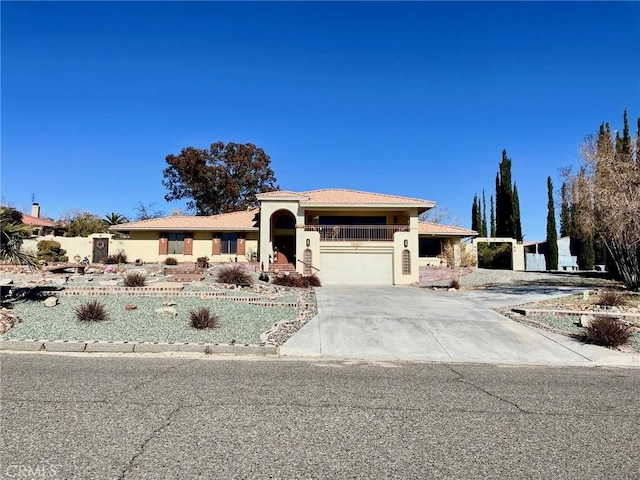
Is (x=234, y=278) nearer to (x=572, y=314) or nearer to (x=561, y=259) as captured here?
(x=572, y=314)

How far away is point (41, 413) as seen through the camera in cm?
479

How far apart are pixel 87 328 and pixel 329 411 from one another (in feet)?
24.7

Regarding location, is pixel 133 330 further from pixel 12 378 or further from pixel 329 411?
pixel 329 411

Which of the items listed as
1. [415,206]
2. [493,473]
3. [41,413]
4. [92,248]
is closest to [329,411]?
[493,473]

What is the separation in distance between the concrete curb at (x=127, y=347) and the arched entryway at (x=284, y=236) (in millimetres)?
20688

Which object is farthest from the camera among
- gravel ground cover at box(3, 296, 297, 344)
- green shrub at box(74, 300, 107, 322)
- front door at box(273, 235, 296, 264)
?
front door at box(273, 235, 296, 264)

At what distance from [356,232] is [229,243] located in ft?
32.4

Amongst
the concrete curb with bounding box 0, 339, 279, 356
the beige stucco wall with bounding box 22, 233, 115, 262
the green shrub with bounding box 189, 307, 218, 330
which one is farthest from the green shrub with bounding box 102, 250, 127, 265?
the concrete curb with bounding box 0, 339, 279, 356

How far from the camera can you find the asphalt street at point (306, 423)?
3705mm

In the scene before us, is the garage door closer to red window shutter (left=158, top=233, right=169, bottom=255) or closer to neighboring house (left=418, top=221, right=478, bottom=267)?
neighboring house (left=418, top=221, right=478, bottom=267)

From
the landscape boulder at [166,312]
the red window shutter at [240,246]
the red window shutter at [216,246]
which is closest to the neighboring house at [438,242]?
the red window shutter at [240,246]

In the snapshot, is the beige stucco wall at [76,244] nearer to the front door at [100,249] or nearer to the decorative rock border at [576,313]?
the front door at [100,249]

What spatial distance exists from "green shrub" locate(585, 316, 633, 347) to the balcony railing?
16.8 meters

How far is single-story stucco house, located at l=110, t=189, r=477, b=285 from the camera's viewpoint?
26359 mm
